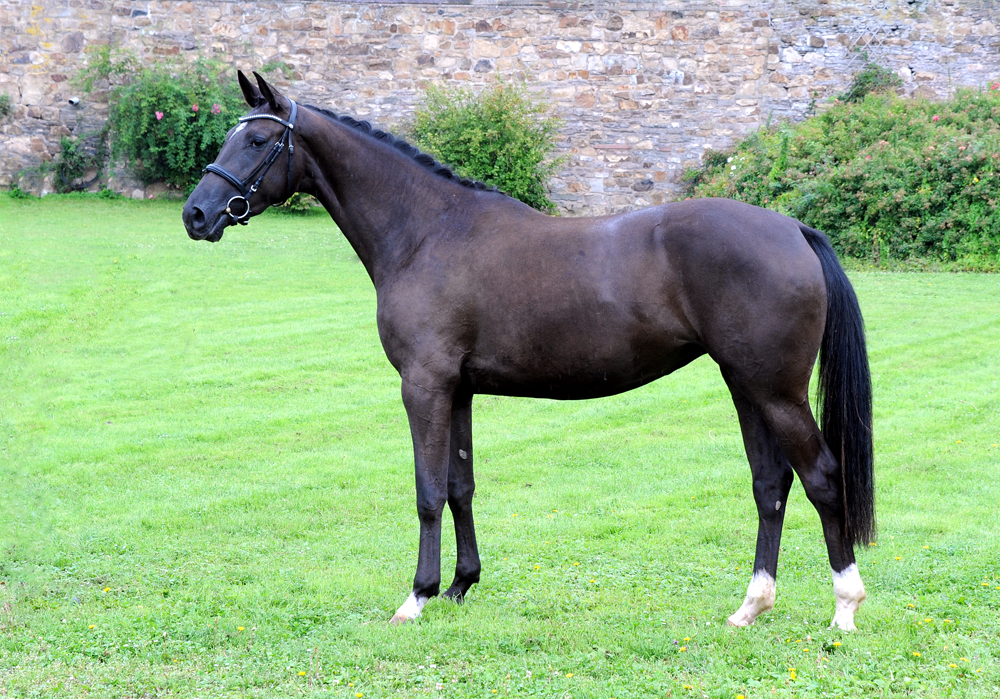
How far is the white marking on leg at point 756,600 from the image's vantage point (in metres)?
4.20

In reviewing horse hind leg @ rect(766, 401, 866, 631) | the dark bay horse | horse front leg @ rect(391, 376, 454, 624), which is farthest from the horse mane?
horse hind leg @ rect(766, 401, 866, 631)

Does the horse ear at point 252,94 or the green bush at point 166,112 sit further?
the green bush at point 166,112

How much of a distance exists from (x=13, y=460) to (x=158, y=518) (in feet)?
5.35

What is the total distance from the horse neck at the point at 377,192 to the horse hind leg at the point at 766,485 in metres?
1.60

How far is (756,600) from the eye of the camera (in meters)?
4.22

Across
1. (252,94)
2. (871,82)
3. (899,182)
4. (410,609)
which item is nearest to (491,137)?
(899,182)

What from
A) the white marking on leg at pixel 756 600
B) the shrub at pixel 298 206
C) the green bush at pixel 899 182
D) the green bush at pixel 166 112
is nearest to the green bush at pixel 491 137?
the shrub at pixel 298 206

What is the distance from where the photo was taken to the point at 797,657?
12.6 feet

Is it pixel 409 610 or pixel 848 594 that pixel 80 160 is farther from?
pixel 848 594

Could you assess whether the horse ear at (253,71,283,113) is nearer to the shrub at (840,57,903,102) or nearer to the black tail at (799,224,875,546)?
the black tail at (799,224,875,546)

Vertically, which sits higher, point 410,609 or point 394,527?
point 410,609

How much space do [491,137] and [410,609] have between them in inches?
509

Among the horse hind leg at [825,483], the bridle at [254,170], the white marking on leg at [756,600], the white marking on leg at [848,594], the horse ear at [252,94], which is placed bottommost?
the white marking on leg at [756,600]

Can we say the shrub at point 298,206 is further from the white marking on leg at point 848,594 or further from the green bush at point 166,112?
the white marking on leg at point 848,594
